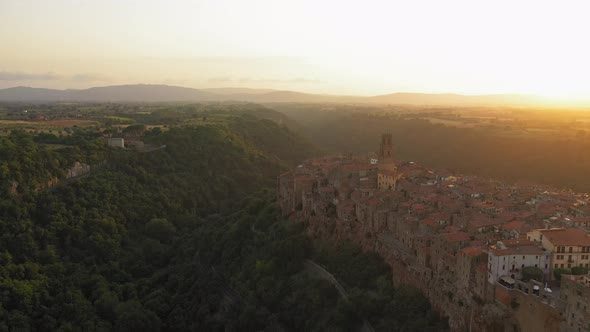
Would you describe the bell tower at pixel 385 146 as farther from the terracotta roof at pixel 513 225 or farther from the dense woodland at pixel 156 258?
the terracotta roof at pixel 513 225

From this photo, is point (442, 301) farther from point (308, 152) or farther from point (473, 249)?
point (308, 152)

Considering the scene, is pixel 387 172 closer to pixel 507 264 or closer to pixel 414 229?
pixel 414 229

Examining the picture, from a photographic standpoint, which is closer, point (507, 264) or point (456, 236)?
point (507, 264)

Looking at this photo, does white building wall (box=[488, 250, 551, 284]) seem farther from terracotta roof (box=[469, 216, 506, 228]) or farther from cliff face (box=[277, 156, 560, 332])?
terracotta roof (box=[469, 216, 506, 228])

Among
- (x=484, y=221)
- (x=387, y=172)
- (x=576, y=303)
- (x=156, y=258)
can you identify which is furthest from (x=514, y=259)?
(x=156, y=258)

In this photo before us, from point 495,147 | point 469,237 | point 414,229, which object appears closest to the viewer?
point 469,237
